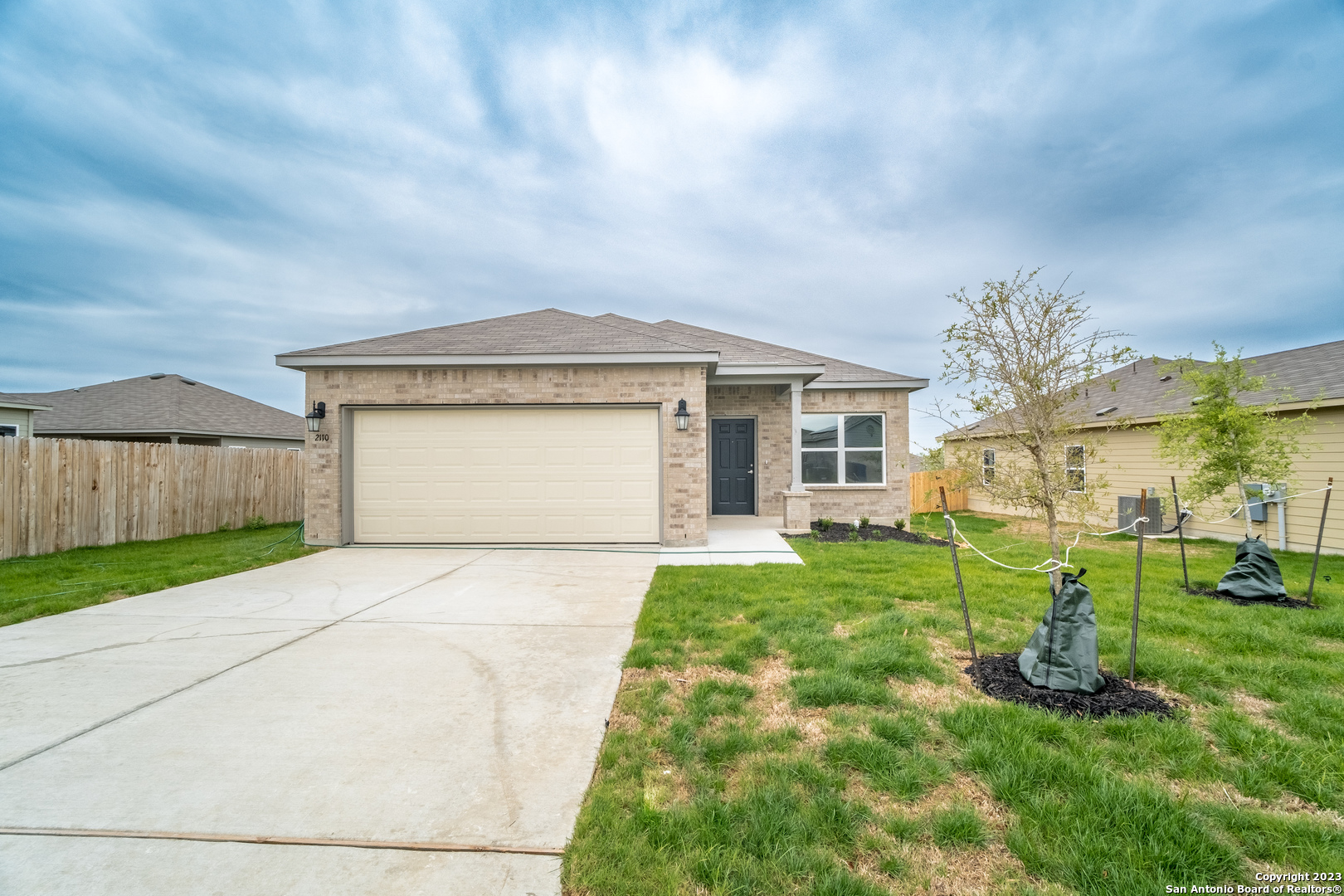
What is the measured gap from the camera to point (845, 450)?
12711 millimetres

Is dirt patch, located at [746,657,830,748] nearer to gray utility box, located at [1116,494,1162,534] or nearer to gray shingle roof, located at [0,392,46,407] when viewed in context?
gray utility box, located at [1116,494,1162,534]

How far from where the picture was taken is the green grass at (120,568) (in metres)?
5.83

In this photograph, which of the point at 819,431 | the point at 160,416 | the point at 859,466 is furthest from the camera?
the point at 160,416

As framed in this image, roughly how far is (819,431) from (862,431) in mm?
941

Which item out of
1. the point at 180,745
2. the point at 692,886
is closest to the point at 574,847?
the point at 692,886

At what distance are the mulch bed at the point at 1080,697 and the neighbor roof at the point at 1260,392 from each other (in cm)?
432

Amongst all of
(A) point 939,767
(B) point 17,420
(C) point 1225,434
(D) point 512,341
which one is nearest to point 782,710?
(A) point 939,767

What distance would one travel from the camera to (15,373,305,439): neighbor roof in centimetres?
1595

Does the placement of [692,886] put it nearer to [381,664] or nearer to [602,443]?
[381,664]

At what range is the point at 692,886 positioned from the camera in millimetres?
1906

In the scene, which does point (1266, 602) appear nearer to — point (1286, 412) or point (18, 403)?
point (1286, 412)

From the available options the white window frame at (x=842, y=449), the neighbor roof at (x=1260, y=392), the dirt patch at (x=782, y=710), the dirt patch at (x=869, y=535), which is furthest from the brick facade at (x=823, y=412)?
the dirt patch at (x=782, y=710)

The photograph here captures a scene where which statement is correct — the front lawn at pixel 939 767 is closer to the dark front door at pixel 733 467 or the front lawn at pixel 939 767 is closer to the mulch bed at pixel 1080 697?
the mulch bed at pixel 1080 697

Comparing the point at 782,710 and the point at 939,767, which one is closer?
the point at 939,767
